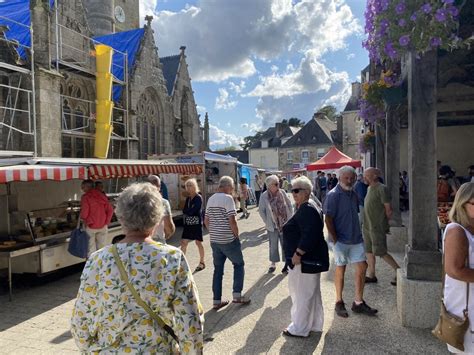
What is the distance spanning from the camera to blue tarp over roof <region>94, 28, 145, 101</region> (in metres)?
19.3

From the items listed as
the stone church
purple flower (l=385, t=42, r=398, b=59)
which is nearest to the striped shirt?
purple flower (l=385, t=42, r=398, b=59)

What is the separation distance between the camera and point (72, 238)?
22.2 ft

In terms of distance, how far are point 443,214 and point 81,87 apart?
623 inches

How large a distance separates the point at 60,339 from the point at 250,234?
24.8 ft

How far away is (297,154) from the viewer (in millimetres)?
50469

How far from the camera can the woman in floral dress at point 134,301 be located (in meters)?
1.83

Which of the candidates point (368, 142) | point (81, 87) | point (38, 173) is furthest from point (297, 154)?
point (38, 173)

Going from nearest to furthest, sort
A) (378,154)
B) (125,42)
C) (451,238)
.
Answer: (451,238) → (378,154) → (125,42)

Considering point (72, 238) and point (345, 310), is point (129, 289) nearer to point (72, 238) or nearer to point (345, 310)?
point (345, 310)

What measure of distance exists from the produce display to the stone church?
11.2 meters

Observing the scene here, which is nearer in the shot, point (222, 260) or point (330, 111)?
point (222, 260)

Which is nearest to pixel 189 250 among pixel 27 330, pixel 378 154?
pixel 27 330

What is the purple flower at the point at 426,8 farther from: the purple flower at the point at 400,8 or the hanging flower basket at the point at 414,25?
the purple flower at the point at 400,8

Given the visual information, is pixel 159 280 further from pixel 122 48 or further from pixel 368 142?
pixel 122 48
